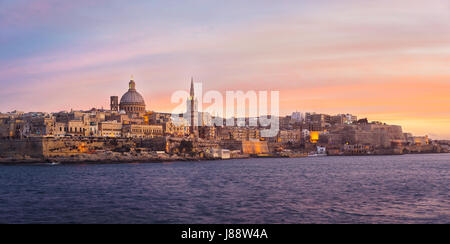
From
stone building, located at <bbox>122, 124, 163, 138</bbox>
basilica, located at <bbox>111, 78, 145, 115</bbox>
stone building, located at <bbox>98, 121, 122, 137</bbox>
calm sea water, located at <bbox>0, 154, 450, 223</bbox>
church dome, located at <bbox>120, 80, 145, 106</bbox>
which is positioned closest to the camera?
calm sea water, located at <bbox>0, 154, 450, 223</bbox>

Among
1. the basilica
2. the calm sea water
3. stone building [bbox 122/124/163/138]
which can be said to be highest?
the basilica

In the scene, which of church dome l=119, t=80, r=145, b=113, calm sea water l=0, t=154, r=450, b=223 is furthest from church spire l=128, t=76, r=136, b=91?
calm sea water l=0, t=154, r=450, b=223

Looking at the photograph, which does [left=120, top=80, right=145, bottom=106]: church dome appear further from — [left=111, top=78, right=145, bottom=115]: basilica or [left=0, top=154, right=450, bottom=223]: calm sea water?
[left=0, top=154, right=450, bottom=223]: calm sea water

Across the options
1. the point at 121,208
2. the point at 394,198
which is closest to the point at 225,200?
the point at 121,208

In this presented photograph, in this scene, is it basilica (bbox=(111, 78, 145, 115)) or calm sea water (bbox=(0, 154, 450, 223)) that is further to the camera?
basilica (bbox=(111, 78, 145, 115))

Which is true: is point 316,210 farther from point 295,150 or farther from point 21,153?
point 295,150

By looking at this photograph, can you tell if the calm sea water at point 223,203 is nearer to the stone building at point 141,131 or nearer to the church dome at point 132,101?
the stone building at point 141,131

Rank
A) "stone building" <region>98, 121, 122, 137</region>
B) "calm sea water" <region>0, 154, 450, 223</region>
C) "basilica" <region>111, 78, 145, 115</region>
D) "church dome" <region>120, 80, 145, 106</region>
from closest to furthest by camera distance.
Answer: "calm sea water" <region>0, 154, 450, 223</region> < "stone building" <region>98, 121, 122, 137</region> < "basilica" <region>111, 78, 145, 115</region> < "church dome" <region>120, 80, 145, 106</region>

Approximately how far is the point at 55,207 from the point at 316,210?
7.51 meters

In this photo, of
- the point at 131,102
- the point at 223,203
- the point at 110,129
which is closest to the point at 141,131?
the point at 110,129

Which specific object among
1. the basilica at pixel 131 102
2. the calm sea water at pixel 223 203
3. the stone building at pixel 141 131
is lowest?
the calm sea water at pixel 223 203

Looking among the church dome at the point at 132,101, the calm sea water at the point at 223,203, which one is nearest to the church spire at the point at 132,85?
the church dome at the point at 132,101

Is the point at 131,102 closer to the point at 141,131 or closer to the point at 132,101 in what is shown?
the point at 132,101

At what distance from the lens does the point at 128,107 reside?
74188mm
